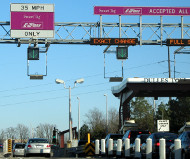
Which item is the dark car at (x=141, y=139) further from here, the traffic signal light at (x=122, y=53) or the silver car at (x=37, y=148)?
the silver car at (x=37, y=148)

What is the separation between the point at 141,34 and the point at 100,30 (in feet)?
9.84

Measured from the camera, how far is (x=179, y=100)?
83125 millimetres

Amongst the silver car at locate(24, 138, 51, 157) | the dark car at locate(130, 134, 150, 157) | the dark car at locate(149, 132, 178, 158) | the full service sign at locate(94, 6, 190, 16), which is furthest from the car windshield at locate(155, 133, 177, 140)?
the silver car at locate(24, 138, 51, 157)

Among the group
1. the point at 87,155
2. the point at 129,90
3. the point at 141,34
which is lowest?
the point at 87,155

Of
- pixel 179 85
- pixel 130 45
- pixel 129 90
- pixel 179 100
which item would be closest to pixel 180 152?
pixel 130 45

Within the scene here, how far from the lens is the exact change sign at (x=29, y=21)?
3725 cm

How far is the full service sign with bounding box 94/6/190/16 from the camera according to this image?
3794cm

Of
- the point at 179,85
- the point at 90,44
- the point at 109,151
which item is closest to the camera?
the point at 109,151

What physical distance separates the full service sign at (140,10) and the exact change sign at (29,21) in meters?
3.73

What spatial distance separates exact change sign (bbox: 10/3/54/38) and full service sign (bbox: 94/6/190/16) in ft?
12.2

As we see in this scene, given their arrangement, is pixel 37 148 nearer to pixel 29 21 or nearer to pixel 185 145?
pixel 29 21

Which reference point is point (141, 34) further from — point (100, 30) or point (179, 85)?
point (179, 85)

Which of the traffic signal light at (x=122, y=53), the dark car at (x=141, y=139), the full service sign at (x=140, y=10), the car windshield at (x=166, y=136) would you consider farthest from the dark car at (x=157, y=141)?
the full service sign at (x=140, y=10)

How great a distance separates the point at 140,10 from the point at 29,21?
7.93 meters
